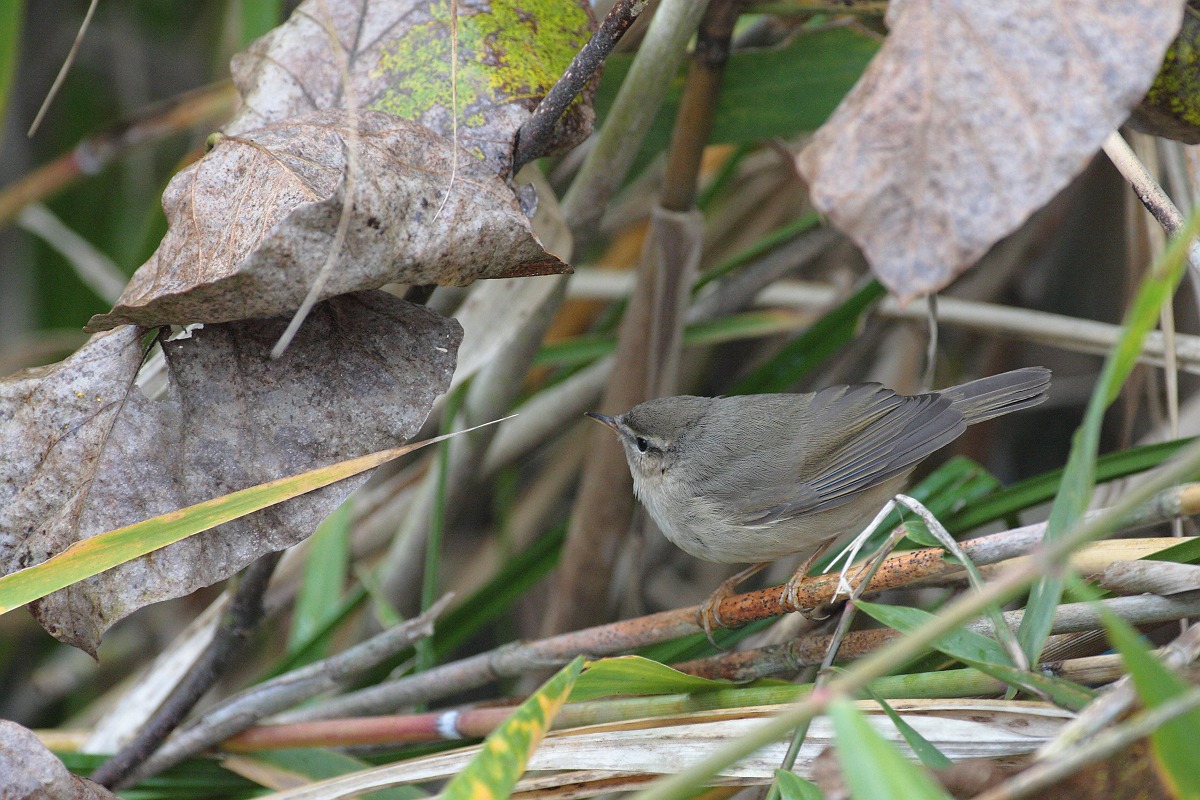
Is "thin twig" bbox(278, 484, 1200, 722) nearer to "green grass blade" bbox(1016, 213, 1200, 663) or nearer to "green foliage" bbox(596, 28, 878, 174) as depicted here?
"green grass blade" bbox(1016, 213, 1200, 663)

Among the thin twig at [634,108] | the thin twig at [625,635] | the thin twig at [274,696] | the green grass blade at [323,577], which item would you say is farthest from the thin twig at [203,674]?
the thin twig at [634,108]

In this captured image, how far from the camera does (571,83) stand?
66.8 inches

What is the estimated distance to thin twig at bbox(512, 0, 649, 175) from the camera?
1.62 m

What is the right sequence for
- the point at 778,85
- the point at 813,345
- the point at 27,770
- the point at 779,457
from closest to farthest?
the point at 27,770 → the point at 778,85 → the point at 779,457 → the point at 813,345

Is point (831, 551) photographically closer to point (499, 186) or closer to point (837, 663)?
point (837, 663)

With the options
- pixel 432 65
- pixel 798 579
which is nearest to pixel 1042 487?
pixel 798 579

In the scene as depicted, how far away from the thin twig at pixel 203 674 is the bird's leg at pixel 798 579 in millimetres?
1050

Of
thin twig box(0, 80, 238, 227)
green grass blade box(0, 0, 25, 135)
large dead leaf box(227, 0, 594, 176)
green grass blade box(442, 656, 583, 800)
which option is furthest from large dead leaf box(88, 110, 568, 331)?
thin twig box(0, 80, 238, 227)

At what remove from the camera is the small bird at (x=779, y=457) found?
104 inches

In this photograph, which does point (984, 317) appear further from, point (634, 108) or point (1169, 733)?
point (1169, 733)

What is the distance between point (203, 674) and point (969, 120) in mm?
1932

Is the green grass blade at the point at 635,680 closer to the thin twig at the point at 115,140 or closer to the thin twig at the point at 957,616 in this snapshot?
the thin twig at the point at 957,616

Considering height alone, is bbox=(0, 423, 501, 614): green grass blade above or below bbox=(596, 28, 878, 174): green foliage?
below

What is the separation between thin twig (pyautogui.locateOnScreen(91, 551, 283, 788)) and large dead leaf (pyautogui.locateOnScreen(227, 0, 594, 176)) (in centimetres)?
94
